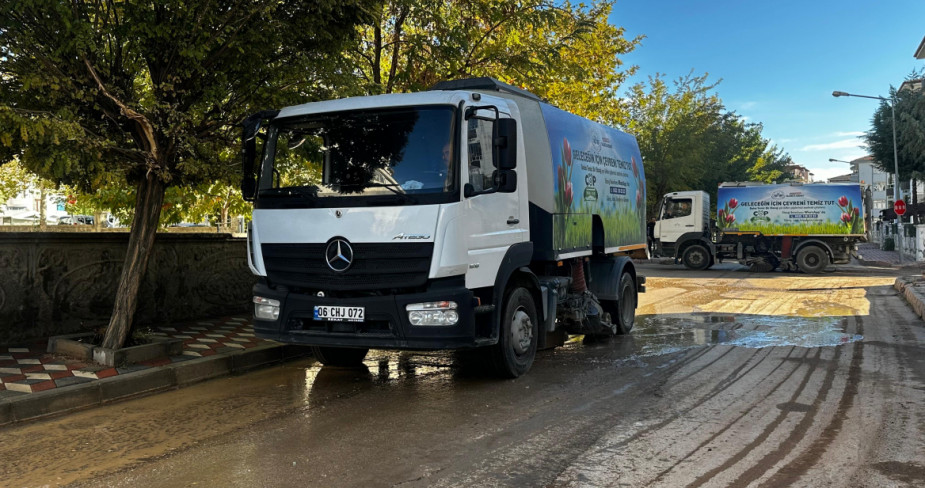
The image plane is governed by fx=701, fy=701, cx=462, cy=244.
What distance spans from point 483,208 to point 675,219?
2064cm

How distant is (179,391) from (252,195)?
202cm

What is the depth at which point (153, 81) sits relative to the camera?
7711 millimetres

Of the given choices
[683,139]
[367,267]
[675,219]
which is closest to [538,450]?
[367,267]

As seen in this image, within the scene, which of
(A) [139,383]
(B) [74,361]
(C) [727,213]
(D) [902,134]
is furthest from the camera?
(D) [902,134]

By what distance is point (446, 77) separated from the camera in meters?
12.1

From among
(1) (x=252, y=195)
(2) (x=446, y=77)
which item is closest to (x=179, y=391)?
(1) (x=252, y=195)

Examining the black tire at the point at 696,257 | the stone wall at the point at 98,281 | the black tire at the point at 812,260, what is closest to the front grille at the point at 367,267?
the stone wall at the point at 98,281

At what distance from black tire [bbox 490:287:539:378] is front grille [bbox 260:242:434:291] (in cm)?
115

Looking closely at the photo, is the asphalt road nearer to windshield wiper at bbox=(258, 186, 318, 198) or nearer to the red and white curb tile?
the red and white curb tile

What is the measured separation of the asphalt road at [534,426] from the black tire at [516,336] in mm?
220

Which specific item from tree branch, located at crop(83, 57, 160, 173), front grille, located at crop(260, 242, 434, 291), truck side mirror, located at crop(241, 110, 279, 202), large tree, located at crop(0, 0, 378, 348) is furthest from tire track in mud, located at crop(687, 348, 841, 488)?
tree branch, located at crop(83, 57, 160, 173)

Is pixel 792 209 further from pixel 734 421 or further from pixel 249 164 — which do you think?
pixel 249 164

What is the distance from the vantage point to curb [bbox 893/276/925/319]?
1199 cm

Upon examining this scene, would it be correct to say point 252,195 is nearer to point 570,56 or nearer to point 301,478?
point 301,478
